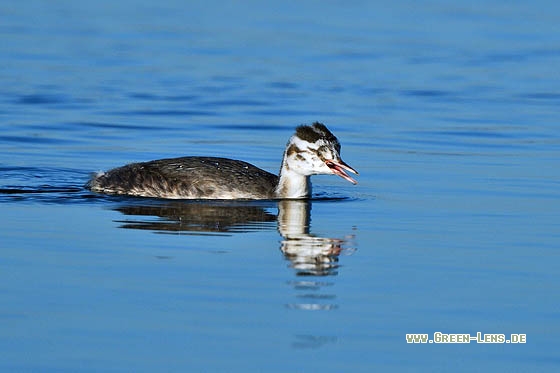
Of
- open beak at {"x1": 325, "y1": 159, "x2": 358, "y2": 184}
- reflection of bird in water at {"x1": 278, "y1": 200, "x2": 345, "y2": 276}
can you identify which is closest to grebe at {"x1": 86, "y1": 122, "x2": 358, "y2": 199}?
open beak at {"x1": 325, "y1": 159, "x2": 358, "y2": 184}

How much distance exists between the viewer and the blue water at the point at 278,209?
32.9ft

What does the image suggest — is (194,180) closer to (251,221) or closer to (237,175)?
(237,175)

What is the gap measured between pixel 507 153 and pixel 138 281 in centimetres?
1092

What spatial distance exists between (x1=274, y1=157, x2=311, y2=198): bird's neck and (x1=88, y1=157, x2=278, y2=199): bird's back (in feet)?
0.41

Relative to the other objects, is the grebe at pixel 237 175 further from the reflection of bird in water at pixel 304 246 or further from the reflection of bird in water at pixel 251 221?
the reflection of bird in water at pixel 304 246

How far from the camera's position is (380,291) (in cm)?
1150

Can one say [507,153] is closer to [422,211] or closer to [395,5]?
[422,211]

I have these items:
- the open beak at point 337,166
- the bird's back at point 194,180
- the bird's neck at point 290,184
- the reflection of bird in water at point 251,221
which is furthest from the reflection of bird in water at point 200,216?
the open beak at point 337,166

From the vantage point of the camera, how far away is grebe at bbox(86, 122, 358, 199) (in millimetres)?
16625

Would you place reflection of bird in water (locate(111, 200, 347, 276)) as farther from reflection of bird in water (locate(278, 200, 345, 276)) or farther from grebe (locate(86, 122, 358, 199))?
grebe (locate(86, 122, 358, 199))

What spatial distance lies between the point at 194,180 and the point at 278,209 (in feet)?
3.90

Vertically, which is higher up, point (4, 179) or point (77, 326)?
point (4, 179)

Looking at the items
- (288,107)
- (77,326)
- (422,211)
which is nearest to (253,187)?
(422,211)

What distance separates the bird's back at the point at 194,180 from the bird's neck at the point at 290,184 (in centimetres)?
12
